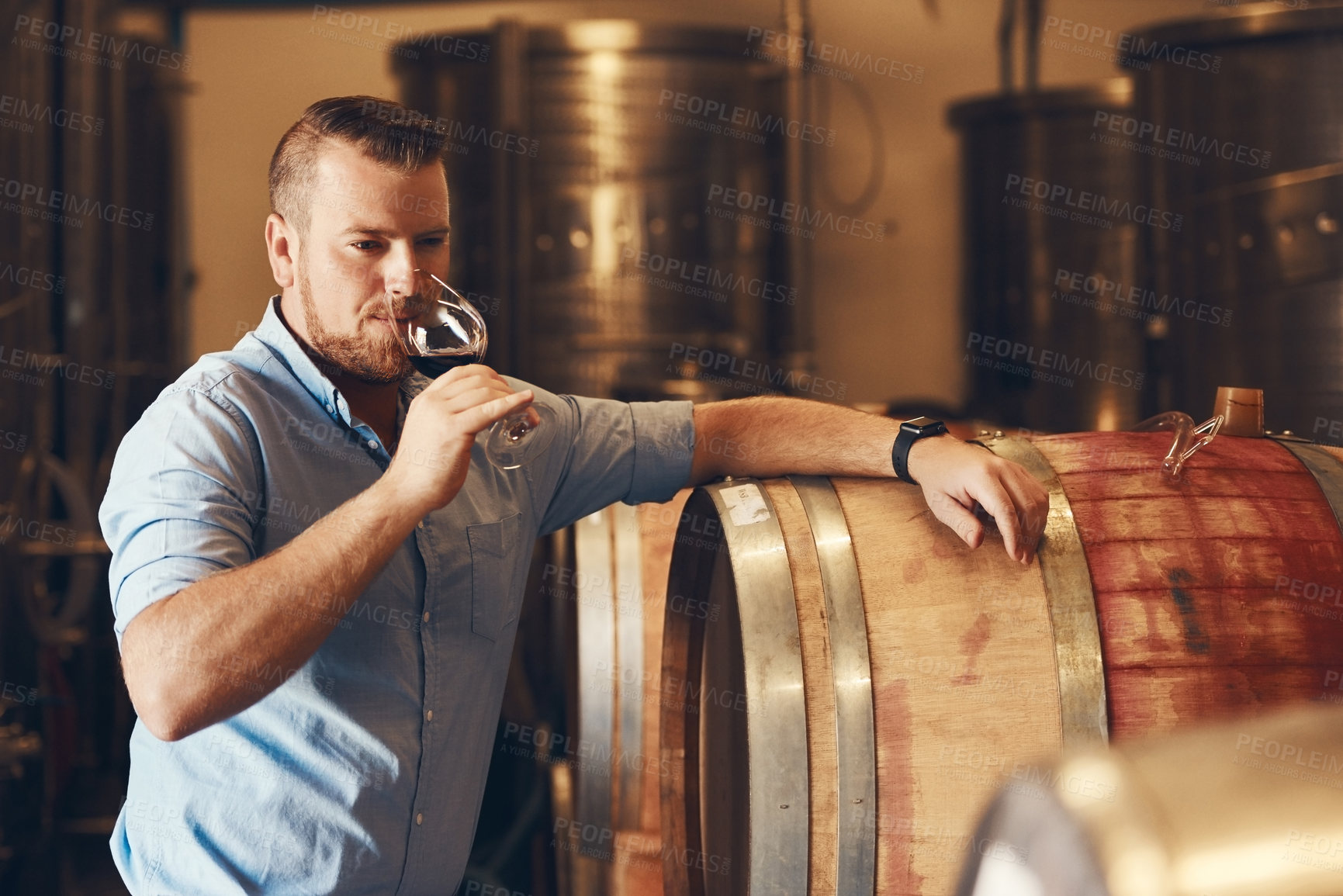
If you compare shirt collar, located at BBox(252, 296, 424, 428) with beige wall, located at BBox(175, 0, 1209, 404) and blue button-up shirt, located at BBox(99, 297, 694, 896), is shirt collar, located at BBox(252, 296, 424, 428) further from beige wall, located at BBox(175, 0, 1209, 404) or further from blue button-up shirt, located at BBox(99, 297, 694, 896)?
beige wall, located at BBox(175, 0, 1209, 404)

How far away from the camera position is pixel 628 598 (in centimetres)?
240

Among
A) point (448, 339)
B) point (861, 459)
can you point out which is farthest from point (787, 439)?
point (448, 339)

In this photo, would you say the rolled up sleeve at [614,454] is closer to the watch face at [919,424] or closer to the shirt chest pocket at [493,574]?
the shirt chest pocket at [493,574]

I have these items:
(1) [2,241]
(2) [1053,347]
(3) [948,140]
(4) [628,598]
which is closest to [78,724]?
(1) [2,241]

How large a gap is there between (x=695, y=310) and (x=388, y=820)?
3588mm

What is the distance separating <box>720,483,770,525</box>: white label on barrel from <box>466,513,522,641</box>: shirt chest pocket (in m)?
0.35

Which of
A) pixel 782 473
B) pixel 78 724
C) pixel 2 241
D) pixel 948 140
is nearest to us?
pixel 782 473

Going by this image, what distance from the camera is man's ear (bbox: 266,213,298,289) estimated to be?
1.66 meters

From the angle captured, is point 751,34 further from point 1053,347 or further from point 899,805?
point 899,805

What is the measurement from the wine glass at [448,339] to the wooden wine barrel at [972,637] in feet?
1.06

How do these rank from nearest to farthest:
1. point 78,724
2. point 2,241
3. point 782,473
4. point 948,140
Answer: point 782,473
point 2,241
point 78,724
point 948,140

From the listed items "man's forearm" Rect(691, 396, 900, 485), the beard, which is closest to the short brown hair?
the beard

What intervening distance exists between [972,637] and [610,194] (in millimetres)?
3612

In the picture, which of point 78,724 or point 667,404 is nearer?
point 667,404
